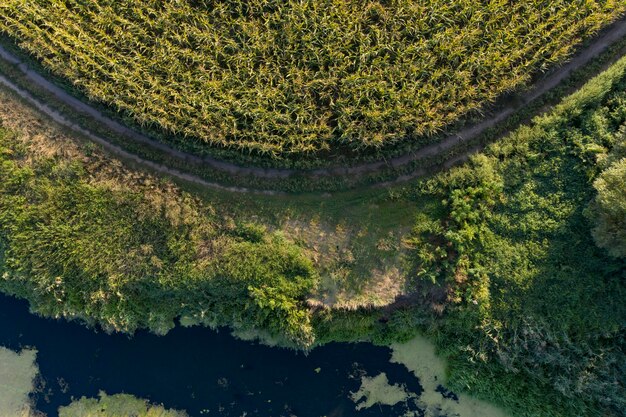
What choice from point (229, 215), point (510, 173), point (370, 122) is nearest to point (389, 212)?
point (370, 122)

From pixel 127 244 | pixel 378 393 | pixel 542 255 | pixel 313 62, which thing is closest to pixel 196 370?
pixel 127 244

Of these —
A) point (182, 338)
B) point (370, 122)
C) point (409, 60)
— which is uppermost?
point (409, 60)

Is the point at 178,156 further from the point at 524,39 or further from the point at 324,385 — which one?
the point at 524,39

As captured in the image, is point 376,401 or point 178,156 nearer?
point 178,156

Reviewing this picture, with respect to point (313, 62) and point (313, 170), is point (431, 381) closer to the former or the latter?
point (313, 170)

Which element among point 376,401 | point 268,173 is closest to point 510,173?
point 268,173

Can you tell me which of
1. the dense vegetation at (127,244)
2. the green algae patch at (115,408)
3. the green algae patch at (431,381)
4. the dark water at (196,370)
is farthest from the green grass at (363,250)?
the green algae patch at (115,408)

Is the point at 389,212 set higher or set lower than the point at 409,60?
lower
